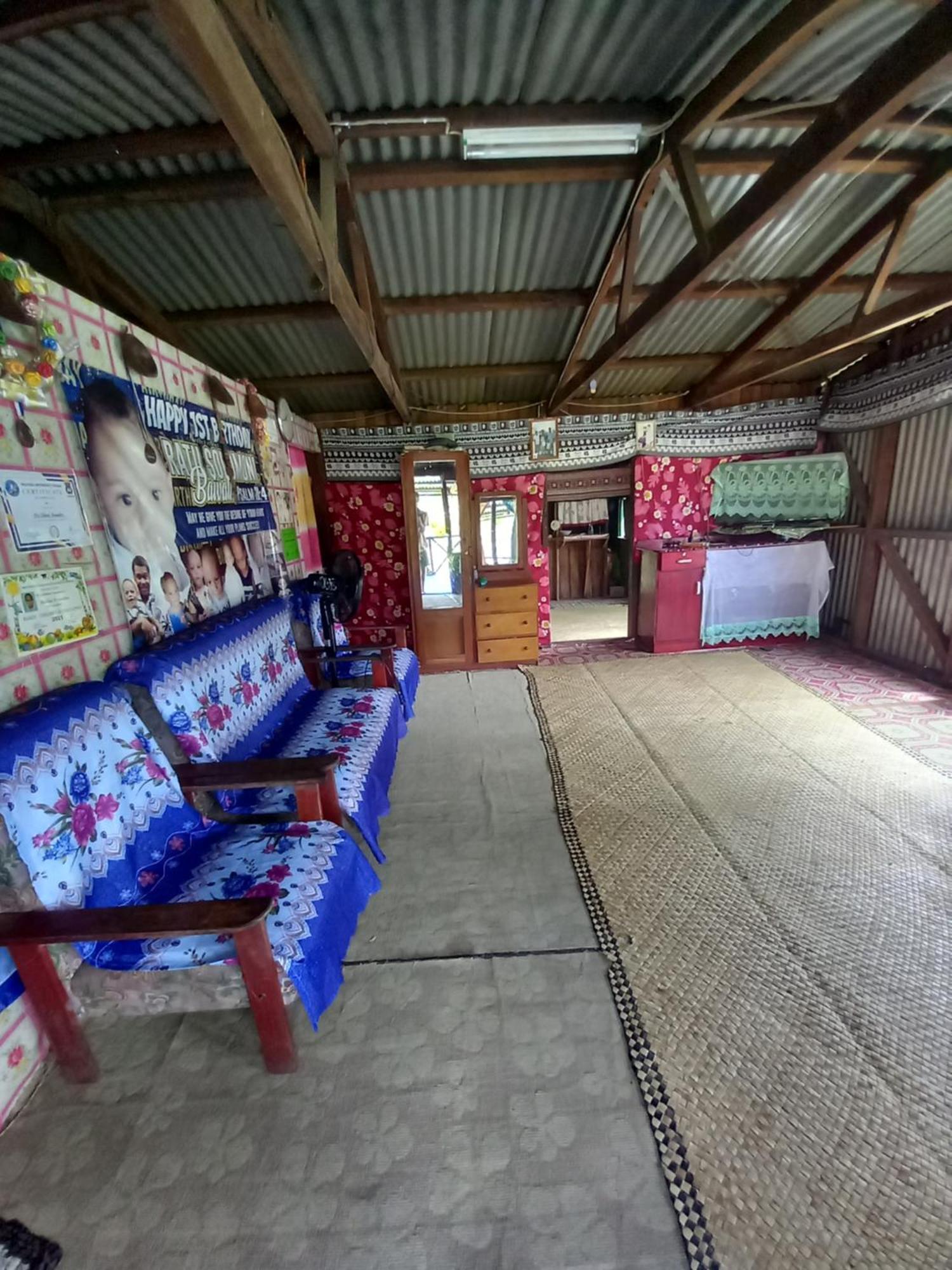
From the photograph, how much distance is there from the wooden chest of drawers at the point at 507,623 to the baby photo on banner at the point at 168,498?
2.18 meters

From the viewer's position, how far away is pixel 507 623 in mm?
4801

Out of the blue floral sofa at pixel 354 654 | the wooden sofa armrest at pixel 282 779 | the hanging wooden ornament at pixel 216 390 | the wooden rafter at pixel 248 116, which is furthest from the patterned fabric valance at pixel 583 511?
the wooden sofa armrest at pixel 282 779

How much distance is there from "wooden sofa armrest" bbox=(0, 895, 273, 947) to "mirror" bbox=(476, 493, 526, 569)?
13.9ft

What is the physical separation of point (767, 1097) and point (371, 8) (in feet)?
11.0

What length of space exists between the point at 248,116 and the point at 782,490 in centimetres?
530

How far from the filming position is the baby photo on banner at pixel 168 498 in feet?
6.08

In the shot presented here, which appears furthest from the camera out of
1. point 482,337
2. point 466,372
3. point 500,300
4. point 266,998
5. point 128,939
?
point 466,372

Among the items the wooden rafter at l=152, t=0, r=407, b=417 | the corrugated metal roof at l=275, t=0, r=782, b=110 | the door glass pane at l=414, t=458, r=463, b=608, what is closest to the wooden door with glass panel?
the door glass pane at l=414, t=458, r=463, b=608

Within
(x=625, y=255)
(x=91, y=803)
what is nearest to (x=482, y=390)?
(x=625, y=255)

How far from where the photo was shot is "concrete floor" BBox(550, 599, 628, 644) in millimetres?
5938

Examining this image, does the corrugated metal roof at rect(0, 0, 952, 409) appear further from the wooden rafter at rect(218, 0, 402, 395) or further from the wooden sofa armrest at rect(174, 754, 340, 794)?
the wooden sofa armrest at rect(174, 754, 340, 794)

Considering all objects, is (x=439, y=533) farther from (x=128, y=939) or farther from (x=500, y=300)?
(x=128, y=939)

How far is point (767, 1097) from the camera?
1.30 m

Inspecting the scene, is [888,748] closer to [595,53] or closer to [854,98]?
[854,98]
